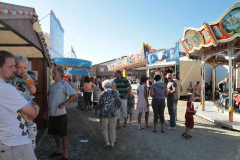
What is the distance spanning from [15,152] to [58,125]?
162cm

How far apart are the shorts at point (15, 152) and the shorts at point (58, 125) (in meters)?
1.50

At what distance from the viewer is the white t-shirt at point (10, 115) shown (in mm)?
1418

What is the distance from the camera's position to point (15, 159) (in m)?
1.53

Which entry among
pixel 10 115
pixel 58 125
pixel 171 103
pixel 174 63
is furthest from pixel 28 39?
pixel 174 63

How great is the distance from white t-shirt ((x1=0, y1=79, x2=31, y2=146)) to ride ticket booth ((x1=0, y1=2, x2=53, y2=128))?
50.4 inches

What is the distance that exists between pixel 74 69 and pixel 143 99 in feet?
18.2

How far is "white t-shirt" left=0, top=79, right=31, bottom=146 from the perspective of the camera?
4.65ft

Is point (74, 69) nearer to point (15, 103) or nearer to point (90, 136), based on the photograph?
point (90, 136)

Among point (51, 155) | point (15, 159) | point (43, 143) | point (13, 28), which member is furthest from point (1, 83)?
point (43, 143)

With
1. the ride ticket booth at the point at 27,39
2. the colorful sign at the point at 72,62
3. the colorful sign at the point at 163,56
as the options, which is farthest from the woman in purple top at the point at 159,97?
the colorful sign at the point at 163,56

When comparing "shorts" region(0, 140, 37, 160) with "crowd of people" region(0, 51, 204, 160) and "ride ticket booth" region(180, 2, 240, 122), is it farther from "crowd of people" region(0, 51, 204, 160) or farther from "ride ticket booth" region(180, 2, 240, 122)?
"ride ticket booth" region(180, 2, 240, 122)

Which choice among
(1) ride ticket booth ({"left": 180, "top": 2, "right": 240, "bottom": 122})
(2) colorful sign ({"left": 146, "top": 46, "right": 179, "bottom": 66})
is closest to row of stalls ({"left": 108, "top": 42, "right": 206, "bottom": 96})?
(2) colorful sign ({"left": 146, "top": 46, "right": 179, "bottom": 66})

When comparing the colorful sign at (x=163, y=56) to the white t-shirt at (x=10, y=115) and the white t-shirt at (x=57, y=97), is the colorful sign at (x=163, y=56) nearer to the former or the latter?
the white t-shirt at (x=57, y=97)

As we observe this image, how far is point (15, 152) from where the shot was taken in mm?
1524
